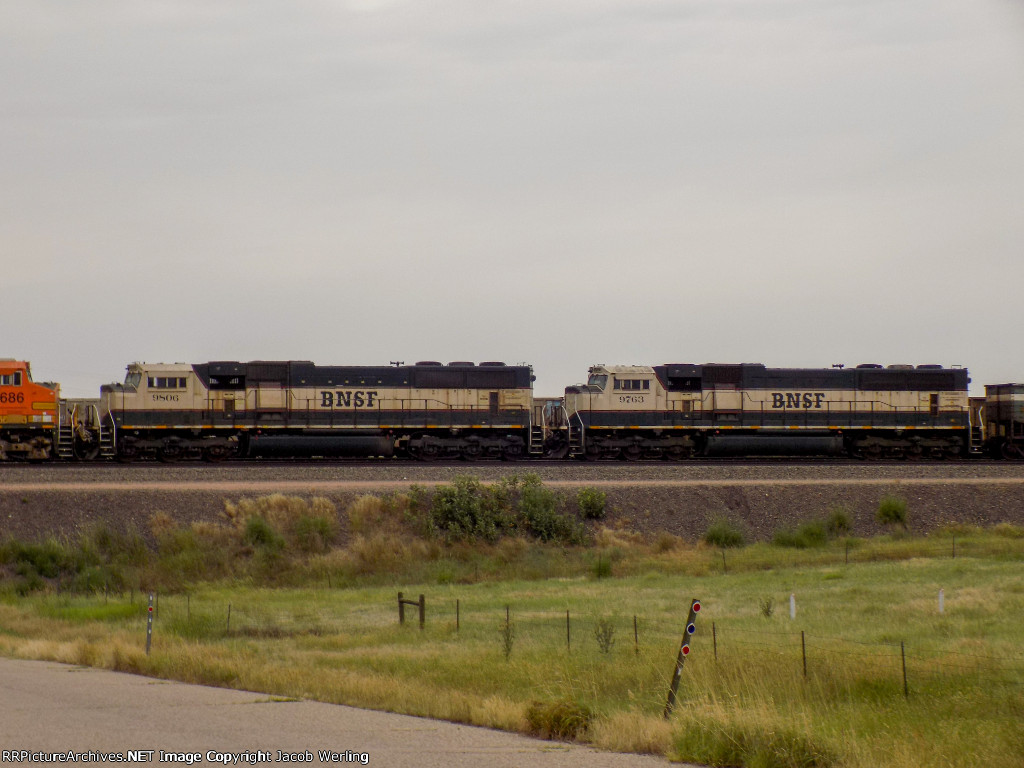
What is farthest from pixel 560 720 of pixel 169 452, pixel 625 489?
pixel 169 452

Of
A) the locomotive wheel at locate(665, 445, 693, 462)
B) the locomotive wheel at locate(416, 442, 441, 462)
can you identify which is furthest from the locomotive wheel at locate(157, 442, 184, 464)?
the locomotive wheel at locate(665, 445, 693, 462)

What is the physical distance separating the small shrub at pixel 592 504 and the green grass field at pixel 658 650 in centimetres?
332

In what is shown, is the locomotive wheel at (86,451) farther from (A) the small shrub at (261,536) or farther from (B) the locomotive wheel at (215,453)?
(A) the small shrub at (261,536)

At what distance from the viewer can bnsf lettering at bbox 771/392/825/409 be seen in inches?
1566

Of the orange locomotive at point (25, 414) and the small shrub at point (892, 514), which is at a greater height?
the orange locomotive at point (25, 414)

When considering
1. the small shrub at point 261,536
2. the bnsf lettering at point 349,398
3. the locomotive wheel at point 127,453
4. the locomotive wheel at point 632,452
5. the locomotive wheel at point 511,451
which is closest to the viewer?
the small shrub at point 261,536

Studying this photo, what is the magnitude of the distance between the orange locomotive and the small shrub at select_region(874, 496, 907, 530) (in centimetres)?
2750

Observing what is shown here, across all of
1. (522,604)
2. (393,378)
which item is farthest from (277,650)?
(393,378)

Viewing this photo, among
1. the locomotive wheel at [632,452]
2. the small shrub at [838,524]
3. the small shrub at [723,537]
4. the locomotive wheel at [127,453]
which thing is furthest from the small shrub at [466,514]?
the locomotive wheel at [127,453]

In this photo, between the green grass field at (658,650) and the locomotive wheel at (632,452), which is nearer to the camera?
the green grass field at (658,650)

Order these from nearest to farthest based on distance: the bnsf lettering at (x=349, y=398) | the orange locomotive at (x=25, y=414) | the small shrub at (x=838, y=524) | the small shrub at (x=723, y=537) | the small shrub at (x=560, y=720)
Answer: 1. the small shrub at (x=560, y=720)
2. the small shrub at (x=723, y=537)
3. the small shrub at (x=838, y=524)
4. the orange locomotive at (x=25, y=414)
5. the bnsf lettering at (x=349, y=398)

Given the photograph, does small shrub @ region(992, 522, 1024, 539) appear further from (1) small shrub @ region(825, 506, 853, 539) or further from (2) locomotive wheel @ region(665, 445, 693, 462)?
(2) locomotive wheel @ region(665, 445, 693, 462)

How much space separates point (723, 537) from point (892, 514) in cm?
601

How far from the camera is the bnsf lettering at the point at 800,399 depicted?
39.8 meters
